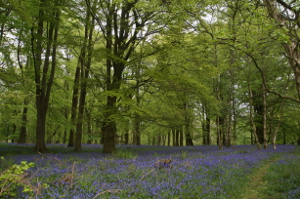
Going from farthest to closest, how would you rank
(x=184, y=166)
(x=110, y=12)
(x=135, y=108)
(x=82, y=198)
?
1. (x=110, y=12)
2. (x=135, y=108)
3. (x=184, y=166)
4. (x=82, y=198)

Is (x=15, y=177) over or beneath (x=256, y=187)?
over

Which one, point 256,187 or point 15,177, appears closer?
point 15,177

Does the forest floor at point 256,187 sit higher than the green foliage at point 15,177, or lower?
lower

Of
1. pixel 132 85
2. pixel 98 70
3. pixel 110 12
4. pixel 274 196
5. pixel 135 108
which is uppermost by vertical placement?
pixel 110 12

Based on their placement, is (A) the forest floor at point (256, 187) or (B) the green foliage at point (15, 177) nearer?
(B) the green foliage at point (15, 177)

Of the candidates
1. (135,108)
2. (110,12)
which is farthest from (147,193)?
(110,12)

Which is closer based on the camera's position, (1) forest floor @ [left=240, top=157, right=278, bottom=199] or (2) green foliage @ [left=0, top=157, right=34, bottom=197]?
(2) green foliage @ [left=0, top=157, right=34, bottom=197]

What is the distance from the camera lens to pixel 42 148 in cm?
1347

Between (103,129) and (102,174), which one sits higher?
(103,129)

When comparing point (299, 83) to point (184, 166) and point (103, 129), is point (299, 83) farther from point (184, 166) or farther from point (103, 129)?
point (103, 129)

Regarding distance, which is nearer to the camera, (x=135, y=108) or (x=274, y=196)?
(x=274, y=196)

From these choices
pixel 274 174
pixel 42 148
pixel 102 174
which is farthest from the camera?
pixel 42 148

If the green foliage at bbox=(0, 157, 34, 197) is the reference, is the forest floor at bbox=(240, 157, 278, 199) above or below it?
below

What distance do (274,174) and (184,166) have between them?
3234 mm
